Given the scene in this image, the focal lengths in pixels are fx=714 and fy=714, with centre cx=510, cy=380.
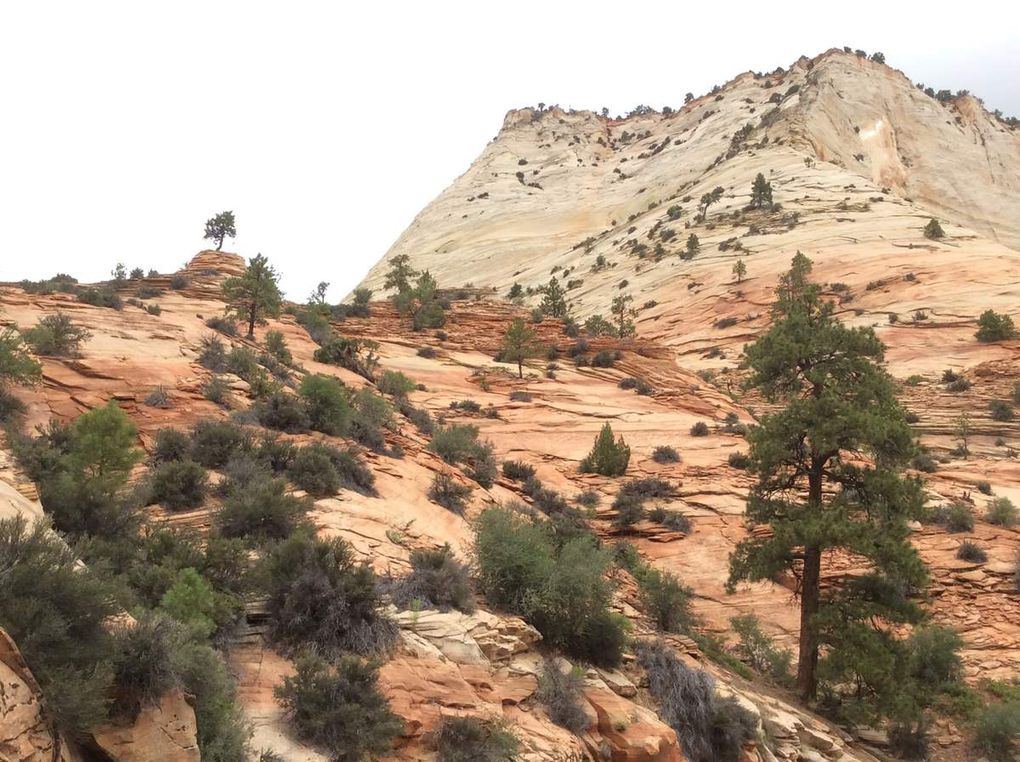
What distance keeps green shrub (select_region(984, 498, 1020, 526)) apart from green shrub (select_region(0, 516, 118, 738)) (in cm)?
2118

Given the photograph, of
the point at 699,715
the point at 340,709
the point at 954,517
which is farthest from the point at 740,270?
the point at 340,709

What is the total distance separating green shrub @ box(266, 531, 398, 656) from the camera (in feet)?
26.2

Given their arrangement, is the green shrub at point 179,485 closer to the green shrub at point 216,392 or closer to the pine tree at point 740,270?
the green shrub at point 216,392

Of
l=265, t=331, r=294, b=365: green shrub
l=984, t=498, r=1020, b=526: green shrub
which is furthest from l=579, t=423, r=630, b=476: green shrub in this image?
l=265, t=331, r=294, b=365: green shrub

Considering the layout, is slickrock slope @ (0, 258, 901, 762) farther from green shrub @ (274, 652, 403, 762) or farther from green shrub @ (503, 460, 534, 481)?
green shrub @ (503, 460, 534, 481)

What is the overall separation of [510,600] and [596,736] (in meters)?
2.22

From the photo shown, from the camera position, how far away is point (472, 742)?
7391 millimetres

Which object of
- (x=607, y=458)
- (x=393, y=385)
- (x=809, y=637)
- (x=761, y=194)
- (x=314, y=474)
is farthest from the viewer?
(x=761, y=194)

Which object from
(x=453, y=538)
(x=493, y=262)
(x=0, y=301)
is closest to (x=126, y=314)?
(x=0, y=301)

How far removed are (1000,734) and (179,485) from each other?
14889mm

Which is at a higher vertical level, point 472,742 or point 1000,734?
point 472,742

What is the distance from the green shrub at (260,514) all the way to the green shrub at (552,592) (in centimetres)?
284

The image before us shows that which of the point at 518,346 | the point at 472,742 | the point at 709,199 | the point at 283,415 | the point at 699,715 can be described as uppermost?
the point at 709,199

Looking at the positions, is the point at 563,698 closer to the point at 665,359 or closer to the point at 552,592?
the point at 552,592
